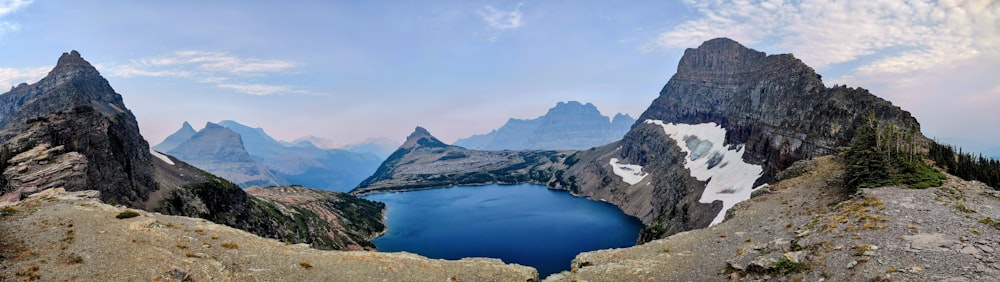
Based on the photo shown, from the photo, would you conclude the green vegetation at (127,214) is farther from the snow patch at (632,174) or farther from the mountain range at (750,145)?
the snow patch at (632,174)

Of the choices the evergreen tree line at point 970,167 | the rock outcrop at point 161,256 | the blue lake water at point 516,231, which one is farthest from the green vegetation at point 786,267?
the blue lake water at point 516,231

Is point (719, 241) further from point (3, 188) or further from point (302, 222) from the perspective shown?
point (302, 222)

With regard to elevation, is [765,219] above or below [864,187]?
below

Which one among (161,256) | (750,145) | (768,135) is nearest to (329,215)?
(161,256)

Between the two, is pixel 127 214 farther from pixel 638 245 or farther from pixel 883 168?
pixel 883 168

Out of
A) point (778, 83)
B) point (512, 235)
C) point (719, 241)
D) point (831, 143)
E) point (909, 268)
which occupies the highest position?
point (778, 83)

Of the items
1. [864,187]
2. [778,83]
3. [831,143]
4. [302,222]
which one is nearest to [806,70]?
[778,83]
